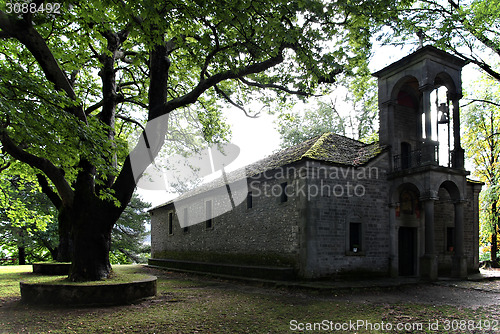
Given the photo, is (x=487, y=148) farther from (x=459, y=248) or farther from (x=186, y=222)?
(x=186, y=222)

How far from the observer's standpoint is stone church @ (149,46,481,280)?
13438mm

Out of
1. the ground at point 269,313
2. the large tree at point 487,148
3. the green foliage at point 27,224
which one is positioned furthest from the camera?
the green foliage at point 27,224

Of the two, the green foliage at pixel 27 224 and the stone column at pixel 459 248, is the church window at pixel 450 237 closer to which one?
the stone column at pixel 459 248

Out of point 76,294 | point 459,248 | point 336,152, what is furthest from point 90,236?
point 459,248

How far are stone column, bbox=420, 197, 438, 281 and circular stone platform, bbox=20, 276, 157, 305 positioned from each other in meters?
10.9

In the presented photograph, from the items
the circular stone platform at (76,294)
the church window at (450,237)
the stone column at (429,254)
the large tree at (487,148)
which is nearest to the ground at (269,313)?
the circular stone platform at (76,294)

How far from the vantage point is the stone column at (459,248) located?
14328 millimetres

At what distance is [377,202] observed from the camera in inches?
582

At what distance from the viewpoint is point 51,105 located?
22.5ft

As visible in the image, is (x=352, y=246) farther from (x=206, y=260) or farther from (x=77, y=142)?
(x=77, y=142)

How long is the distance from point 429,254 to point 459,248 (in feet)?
5.97

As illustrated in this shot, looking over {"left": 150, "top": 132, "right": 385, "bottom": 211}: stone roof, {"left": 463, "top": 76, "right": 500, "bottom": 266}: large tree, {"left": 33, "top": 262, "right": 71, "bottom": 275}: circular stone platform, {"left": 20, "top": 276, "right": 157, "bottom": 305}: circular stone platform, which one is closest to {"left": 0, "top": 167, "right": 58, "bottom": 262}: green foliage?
{"left": 33, "top": 262, "right": 71, "bottom": 275}: circular stone platform

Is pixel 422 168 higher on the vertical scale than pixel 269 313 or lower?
higher

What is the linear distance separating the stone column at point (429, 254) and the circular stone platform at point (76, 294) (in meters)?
10.9
